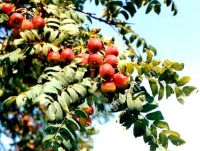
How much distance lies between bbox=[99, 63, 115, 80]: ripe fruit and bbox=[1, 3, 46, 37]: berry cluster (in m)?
0.69

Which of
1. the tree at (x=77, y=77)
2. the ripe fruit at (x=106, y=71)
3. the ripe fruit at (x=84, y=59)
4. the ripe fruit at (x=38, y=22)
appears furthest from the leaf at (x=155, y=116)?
the ripe fruit at (x=38, y=22)

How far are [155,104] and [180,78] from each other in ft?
0.79

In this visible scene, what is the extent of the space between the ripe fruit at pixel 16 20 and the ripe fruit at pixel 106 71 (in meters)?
0.88

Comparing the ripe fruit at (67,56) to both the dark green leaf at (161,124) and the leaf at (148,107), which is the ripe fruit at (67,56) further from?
the dark green leaf at (161,124)

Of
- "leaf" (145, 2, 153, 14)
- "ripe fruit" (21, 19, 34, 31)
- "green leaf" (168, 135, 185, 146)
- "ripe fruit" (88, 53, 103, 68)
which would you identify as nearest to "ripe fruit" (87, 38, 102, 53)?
"ripe fruit" (88, 53, 103, 68)

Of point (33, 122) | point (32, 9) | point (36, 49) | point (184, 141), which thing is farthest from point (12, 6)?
point (33, 122)

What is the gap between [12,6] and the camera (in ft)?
10.8

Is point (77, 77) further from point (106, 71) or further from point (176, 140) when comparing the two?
point (176, 140)

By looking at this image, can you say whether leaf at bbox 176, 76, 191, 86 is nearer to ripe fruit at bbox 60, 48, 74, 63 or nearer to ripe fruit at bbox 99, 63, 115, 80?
ripe fruit at bbox 99, 63, 115, 80

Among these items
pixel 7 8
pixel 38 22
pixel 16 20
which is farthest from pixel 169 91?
pixel 7 8

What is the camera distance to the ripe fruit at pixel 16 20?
308 cm

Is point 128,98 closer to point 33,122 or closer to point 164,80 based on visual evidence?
point 164,80

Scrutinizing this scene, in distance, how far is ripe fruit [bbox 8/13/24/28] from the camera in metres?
3.08

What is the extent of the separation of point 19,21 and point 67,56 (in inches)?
23.8
